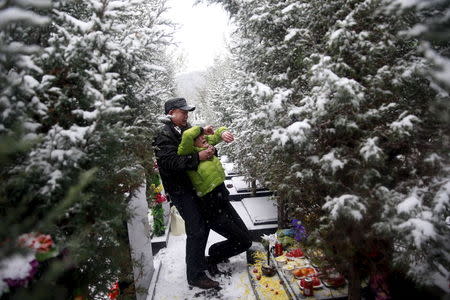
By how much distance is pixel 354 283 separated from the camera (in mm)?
2996

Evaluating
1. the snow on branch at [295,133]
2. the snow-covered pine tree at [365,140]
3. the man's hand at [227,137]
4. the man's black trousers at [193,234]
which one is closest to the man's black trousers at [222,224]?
the man's black trousers at [193,234]

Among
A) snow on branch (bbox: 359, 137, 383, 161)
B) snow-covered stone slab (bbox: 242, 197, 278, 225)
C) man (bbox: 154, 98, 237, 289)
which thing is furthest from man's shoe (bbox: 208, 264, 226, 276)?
snow on branch (bbox: 359, 137, 383, 161)

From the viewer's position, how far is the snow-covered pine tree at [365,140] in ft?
7.15

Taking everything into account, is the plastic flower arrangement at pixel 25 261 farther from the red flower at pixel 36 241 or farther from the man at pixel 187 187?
the man at pixel 187 187

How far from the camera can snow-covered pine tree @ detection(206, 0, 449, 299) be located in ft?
7.15

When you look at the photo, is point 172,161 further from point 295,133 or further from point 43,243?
point 43,243

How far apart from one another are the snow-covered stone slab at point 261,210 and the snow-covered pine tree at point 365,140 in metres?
2.82

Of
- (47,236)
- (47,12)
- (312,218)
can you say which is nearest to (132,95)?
(47,12)

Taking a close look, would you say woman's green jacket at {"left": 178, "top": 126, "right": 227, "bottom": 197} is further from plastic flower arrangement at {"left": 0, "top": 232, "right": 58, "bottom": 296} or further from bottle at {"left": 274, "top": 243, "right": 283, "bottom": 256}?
plastic flower arrangement at {"left": 0, "top": 232, "right": 58, "bottom": 296}

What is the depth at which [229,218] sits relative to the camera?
14.3 feet

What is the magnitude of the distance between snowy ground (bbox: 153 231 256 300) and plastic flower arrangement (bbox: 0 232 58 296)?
2.71 meters

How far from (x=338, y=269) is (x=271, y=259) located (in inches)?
76.5

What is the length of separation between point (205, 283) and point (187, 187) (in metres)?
1.31

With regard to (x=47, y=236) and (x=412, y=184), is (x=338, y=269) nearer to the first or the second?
(x=412, y=184)
